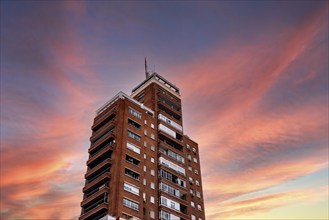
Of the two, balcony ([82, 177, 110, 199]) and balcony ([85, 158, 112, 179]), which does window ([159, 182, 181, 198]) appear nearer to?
balcony ([82, 177, 110, 199])

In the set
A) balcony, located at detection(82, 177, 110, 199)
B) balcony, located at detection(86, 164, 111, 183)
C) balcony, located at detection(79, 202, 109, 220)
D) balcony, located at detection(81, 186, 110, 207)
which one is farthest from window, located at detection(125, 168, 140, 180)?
balcony, located at detection(79, 202, 109, 220)

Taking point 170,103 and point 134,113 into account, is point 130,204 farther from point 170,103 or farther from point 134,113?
point 170,103

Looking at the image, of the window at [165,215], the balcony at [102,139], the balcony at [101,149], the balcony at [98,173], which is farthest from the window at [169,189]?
the balcony at [102,139]

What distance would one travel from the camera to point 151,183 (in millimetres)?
83062

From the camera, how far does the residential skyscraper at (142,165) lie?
75750 mm

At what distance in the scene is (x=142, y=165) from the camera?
83375mm

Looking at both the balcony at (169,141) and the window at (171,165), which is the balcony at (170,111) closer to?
the balcony at (169,141)

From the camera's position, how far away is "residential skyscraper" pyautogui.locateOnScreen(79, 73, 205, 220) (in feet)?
249

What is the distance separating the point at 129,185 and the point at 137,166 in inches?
245

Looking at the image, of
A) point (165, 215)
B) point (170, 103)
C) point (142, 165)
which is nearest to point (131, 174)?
point (142, 165)

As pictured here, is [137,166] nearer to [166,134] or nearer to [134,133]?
[134,133]

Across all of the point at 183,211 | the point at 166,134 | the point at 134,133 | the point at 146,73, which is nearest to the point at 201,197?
the point at 183,211

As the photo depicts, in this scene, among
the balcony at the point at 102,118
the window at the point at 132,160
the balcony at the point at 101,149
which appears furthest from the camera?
the balcony at the point at 102,118

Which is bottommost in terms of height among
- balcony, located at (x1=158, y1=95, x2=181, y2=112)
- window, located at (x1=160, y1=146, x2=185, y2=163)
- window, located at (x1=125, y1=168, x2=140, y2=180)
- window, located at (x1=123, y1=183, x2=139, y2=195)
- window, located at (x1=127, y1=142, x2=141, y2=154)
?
window, located at (x1=123, y1=183, x2=139, y2=195)
